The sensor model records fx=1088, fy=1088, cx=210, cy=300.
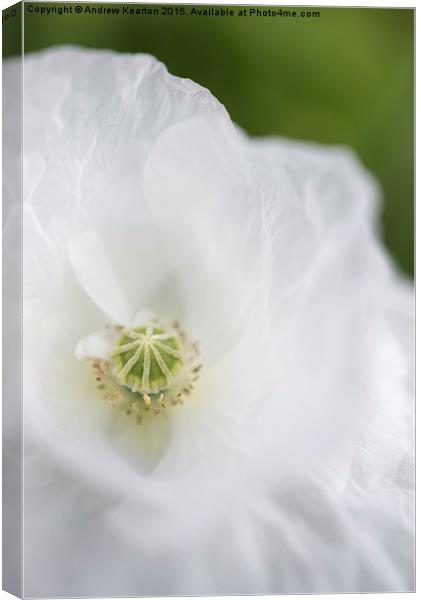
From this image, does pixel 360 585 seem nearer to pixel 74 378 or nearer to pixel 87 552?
pixel 87 552

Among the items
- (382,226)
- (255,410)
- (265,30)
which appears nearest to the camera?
(255,410)

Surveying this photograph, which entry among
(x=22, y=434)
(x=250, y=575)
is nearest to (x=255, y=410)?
(x=250, y=575)

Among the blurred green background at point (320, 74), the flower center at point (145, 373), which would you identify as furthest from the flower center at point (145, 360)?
the blurred green background at point (320, 74)

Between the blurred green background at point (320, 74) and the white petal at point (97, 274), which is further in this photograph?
the blurred green background at point (320, 74)

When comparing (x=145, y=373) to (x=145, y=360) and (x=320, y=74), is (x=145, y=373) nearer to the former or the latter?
(x=145, y=360)

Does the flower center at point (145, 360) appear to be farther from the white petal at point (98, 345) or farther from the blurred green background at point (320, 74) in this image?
the blurred green background at point (320, 74)

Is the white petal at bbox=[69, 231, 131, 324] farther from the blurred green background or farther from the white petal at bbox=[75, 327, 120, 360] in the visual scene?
the blurred green background

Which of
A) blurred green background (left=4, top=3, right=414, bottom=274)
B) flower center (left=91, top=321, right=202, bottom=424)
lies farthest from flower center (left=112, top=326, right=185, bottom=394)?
blurred green background (left=4, top=3, right=414, bottom=274)
